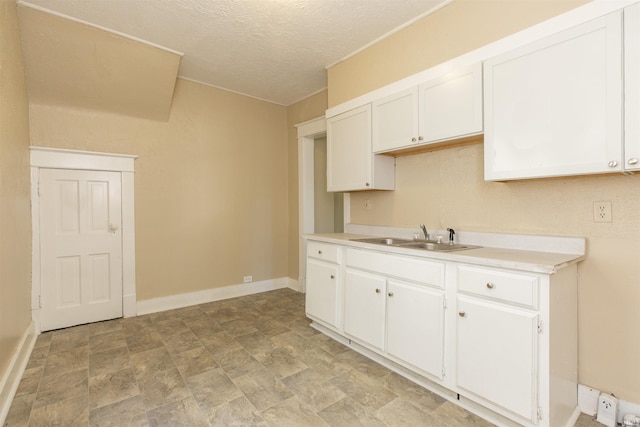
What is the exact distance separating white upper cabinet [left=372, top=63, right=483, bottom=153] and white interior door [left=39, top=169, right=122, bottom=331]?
9.34 feet

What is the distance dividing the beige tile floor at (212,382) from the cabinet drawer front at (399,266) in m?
0.72

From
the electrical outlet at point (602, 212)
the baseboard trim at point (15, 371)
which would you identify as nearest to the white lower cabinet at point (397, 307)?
the electrical outlet at point (602, 212)

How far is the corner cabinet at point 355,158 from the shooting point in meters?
2.73

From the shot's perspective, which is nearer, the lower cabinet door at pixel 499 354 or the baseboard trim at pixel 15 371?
the lower cabinet door at pixel 499 354

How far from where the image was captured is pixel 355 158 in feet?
9.39

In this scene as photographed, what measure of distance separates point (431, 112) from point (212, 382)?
8.13 feet

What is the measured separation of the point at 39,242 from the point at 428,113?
145 inches

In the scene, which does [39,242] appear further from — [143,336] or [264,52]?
[264,52]

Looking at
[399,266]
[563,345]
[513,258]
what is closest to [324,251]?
[399,266]

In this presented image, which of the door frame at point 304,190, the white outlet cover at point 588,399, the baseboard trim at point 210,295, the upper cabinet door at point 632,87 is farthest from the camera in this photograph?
the door frame at point 304,190

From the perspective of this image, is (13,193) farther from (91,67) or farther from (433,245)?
(433,245)

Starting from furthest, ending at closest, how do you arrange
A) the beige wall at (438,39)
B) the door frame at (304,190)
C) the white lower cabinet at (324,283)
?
the door frame at (304,190) → the white lower cabinet at (324,283) → the beige wall at (438,39)

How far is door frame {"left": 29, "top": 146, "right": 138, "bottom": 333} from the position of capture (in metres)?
2.81

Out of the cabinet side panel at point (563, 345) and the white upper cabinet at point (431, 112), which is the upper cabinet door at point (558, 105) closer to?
the white upper cabinet at point (431, 112)
